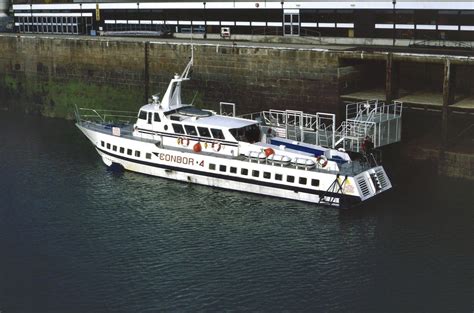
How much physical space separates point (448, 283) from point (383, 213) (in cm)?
889

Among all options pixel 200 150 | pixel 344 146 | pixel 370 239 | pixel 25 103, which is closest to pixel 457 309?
pixel 370 239

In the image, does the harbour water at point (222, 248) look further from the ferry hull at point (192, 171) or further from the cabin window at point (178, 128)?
the cabin window at point (178, 128)

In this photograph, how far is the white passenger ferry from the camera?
135 feet

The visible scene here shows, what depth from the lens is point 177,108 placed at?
4741cm

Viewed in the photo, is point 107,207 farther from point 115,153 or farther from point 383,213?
point 383,213

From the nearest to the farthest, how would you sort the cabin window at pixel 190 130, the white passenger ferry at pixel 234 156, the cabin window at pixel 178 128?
the white passenger ferry at pixel 234 156, the cabin window at pixel 190 130, the cabin window at pixel 178 128

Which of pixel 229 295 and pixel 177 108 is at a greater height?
pixel 177 108

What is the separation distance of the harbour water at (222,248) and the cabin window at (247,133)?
3402 mm

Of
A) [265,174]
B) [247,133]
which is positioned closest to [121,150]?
[247,133]

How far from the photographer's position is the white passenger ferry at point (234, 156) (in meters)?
41.2

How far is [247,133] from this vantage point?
44531mm

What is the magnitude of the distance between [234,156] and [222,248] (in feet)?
31.9

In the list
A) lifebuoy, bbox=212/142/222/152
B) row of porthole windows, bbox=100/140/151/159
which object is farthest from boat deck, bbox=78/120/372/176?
row of porthole windows, bbox=100/140/151/159

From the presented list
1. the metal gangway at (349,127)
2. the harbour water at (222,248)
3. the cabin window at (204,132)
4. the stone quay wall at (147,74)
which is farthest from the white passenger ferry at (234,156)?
the stone quay wall at (147,74)
